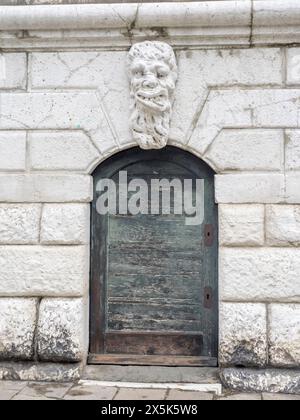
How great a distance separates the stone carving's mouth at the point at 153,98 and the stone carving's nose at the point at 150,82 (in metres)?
0.04

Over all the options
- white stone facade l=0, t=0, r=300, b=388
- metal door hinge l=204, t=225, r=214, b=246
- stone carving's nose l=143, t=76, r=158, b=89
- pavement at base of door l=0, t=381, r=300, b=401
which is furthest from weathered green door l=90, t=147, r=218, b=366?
stone carving's nose l=143, t=76, r=158, b=89

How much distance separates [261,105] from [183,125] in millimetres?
672

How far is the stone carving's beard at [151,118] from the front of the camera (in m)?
4.20

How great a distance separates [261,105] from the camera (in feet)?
14.0

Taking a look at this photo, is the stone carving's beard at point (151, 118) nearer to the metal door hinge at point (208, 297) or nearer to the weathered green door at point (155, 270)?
the weathered green door at point (155, 270)

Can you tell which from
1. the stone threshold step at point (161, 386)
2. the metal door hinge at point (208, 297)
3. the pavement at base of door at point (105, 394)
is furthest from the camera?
the metal door hinge at point (208, 297)

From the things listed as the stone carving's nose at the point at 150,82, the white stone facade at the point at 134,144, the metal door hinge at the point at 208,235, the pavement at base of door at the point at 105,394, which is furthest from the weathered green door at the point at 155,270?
the stone carving's nose at the point at 150,82

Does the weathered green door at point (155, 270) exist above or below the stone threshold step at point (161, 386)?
above

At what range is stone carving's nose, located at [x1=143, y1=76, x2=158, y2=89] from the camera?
417 cm

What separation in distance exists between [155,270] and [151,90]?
61.1 inches

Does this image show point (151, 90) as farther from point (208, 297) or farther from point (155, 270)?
point (208, 297)

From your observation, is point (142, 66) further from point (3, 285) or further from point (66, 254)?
point (3, 285)

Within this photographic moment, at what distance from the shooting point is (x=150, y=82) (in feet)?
13.7

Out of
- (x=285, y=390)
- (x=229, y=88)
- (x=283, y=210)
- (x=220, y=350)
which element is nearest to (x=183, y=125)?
(x=229, y=88)
